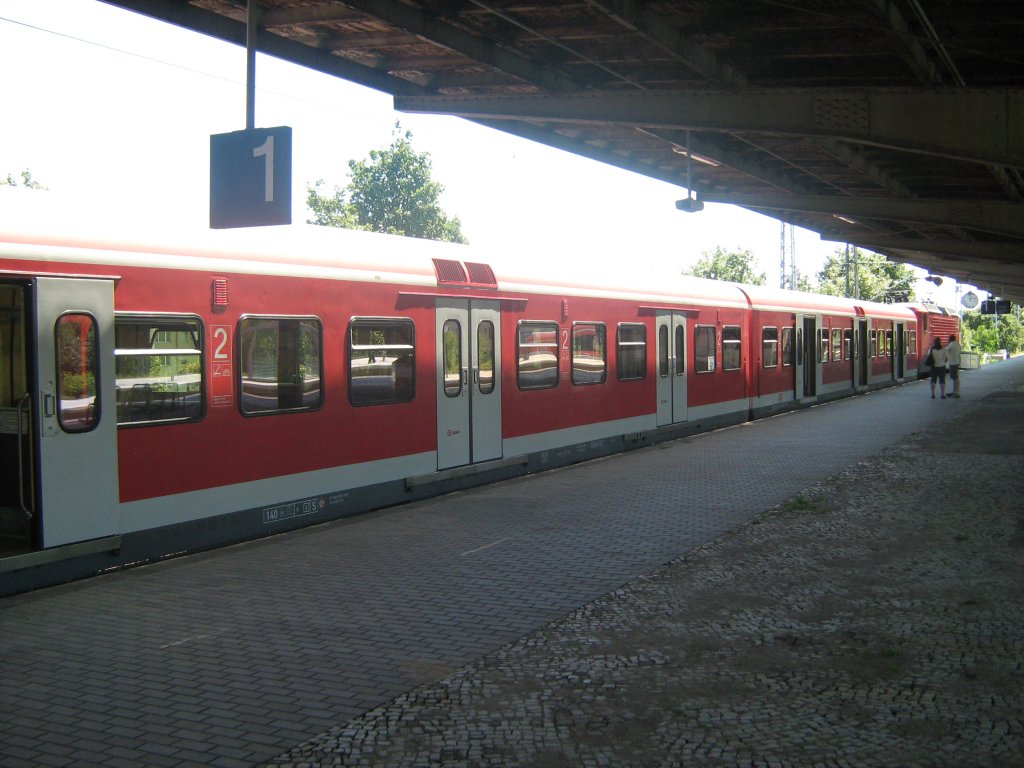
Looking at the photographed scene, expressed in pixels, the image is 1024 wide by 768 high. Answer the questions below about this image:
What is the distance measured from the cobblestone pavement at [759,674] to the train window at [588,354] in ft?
19.8

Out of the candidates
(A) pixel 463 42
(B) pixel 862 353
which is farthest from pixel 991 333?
(A) pixel 463 42

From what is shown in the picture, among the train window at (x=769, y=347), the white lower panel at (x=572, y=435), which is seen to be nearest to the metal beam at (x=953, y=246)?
the train window at (x=769, y=347)

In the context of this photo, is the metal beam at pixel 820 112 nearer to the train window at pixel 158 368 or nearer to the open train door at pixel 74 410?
the train window at pixel 158 368

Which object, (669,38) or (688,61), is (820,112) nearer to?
(688,61)

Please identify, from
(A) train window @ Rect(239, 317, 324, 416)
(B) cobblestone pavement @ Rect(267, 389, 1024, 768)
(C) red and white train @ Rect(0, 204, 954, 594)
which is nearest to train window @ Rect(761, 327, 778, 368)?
(C) red and white train @ Rect(0, 204, 954, 594)

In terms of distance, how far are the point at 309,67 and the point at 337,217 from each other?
92.0m

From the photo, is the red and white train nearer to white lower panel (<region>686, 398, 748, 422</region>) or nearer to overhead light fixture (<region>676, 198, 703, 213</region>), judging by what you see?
white lower panel (<region>686, 398, 748, 422</region>)

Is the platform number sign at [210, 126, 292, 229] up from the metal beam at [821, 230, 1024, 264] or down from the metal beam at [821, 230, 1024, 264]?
down

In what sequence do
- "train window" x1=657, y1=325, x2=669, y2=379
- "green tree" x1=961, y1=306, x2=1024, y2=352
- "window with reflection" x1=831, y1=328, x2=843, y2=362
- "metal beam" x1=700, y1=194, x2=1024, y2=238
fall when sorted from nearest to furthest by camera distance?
1. "train window" x1=657, y1=325, x2=669, y2=379
2. "metal beam" x1=700, y1=194, x2=1024, y2=238
3. "window with reflection" x1=831, y1=328, x2=843, y2=362
4. "green tree" x1=961, y1=306, x2=1024, y2=352

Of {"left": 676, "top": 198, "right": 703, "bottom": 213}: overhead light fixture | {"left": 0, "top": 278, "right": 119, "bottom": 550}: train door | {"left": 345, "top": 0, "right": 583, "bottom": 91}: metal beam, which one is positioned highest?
{"left": 345, "top": 0, "right": 583, "bottom": 91}: metal beam

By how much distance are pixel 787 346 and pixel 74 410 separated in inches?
821

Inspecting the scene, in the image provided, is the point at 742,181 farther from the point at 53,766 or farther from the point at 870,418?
→ the point at 53,766

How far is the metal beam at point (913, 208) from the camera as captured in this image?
74.6 ft

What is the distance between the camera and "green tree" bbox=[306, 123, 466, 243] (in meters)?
104
